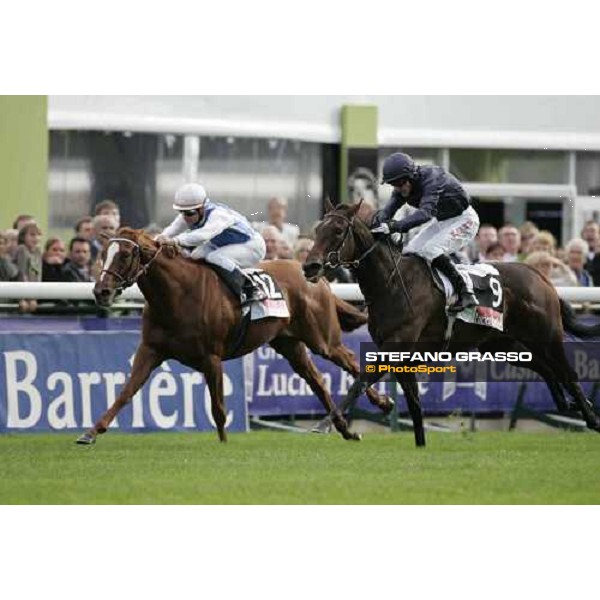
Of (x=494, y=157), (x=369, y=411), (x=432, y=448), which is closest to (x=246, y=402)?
(x=369, y=411)

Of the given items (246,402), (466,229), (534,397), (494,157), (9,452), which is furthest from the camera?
(494,157)

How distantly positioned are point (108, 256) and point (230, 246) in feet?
4.30

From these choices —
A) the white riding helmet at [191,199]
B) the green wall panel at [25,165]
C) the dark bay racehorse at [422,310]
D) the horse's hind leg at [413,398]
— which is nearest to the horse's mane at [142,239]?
the white riding helmet at [191,199]

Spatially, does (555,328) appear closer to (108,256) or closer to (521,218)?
(108,256)

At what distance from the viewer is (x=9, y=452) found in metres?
11.5

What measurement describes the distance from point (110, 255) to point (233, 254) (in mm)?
1305

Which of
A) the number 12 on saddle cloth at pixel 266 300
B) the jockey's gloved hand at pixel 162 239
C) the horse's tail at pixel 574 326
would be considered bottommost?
the horse's tail at pixel 574 326

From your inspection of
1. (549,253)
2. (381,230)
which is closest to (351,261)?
(381,230)

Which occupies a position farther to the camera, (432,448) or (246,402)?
(246,402)

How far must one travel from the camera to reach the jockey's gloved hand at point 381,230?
39.2ft

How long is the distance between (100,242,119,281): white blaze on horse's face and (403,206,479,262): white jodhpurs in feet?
6.99

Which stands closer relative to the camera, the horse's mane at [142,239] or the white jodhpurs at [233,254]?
the horse's mane at [142,239]

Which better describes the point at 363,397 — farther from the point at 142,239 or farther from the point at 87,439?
the point at 87,439

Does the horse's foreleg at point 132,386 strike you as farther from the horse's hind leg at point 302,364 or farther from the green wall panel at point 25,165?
the green wall panel at point 25,165
